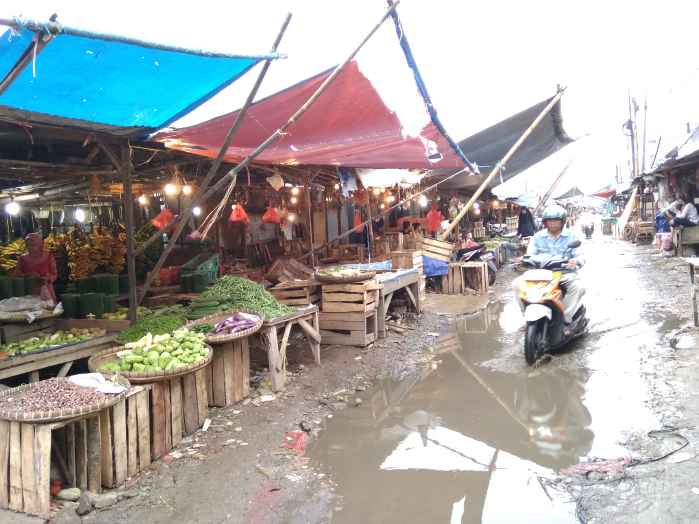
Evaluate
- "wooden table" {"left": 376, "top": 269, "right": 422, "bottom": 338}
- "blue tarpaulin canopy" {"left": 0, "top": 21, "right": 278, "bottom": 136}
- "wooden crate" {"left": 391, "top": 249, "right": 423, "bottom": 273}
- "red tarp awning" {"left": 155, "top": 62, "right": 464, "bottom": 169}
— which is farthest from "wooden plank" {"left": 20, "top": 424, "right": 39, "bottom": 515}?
"wooden crate" {"left": 391, "top": 249, "right": 423, "bottom": 273}

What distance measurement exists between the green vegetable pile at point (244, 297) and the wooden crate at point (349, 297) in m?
1.35

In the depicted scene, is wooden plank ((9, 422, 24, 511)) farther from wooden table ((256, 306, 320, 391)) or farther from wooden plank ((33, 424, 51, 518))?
wooden table ((256, 306, 320, 391))

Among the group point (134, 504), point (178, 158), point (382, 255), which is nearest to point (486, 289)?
point (382, 255)

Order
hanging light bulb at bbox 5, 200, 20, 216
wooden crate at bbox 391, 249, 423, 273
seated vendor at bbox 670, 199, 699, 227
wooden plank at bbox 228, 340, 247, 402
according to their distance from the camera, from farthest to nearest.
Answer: seated vendor at bbox 670, 199, 699, 227
hanging light bulb at bbox 5, 200, 20, 216
wooden crate at bbox 391, 249, 423, 273
wooden plank at bbox 228, 340, 247, 402

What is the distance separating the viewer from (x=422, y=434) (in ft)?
15.5

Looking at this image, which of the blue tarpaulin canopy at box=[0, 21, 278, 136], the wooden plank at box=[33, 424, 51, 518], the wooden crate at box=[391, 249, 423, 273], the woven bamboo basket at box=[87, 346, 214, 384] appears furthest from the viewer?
the wooden crate at box=[391, 249, 423, 273]

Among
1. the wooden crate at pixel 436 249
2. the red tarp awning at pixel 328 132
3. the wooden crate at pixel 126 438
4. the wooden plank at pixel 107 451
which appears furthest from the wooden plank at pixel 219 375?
the wooden crate at pixel 436 249

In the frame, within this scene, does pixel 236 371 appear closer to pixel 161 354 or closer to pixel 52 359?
pixel 161 354

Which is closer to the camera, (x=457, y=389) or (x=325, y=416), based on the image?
(x=325, y=416)

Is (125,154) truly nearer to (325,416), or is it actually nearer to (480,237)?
(325,416)

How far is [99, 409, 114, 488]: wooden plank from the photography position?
12.6ft

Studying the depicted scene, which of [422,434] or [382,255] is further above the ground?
[382,255]

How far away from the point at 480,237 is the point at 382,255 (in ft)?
30.2

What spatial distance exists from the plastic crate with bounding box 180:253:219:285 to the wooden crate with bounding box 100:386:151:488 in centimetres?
520
